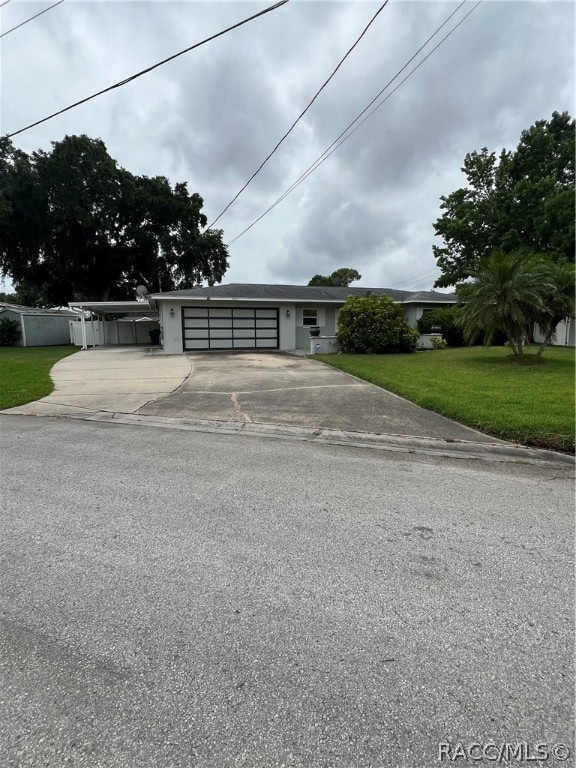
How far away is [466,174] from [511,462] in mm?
29055

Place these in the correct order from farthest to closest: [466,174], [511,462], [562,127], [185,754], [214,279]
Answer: [214,279]
[466,174]
[562,127]
[511,462]
[185,754]

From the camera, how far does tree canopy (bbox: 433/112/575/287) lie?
21188mm

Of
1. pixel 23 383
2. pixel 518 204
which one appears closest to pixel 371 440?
pixel 23 383

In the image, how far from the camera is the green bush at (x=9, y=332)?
25375mm

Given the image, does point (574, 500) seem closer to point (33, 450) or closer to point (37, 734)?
point (37, 734)

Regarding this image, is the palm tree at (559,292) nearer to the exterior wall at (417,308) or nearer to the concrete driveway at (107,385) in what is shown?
the exterior wall at (417,308)

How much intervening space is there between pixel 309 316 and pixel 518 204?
14.7 meters

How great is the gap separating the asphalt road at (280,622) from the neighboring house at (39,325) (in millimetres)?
27716

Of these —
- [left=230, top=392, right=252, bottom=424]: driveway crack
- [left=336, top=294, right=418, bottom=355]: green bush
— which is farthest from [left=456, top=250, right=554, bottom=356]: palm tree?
[left=230, top=392, right=252, bottom=424]: driveway crack

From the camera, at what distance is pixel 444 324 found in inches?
801

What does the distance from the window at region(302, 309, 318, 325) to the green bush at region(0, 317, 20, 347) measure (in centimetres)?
1894

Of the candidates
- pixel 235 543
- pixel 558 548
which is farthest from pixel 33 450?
pixel 558 548

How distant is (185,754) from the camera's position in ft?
4.76

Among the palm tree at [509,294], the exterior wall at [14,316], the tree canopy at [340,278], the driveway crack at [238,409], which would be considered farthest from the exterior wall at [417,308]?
the tree canopy at [340,278]
